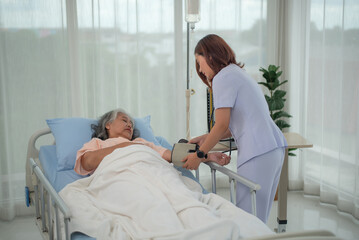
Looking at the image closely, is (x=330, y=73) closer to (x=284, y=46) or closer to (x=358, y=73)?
(x=358, y=73)

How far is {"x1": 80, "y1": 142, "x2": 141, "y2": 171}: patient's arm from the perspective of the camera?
2189 mm

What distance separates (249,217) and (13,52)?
2326 millimetres

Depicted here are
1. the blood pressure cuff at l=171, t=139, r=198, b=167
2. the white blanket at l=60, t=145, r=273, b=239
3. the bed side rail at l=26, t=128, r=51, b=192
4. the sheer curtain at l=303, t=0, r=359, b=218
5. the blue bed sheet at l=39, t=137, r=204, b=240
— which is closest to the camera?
the white blanket at l=60, t=145, r=273, b=239

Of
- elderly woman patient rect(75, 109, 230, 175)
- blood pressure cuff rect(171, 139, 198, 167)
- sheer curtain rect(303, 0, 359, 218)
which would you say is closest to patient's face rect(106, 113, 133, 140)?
elderly woman patient rect(75, 109, 230, 175)

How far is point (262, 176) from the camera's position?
2061 mm

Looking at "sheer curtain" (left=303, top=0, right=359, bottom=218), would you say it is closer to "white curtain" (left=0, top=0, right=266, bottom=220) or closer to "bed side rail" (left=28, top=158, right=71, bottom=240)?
"white curtain" (left=0, top=0, right=266, bottom=220)

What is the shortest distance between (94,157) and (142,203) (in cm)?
62

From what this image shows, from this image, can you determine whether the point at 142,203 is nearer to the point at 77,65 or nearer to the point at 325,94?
the point at 77,65

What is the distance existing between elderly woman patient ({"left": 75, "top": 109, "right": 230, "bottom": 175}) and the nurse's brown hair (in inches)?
20.9

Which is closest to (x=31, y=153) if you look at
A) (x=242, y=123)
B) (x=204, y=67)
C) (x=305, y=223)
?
(x=204, y=67)

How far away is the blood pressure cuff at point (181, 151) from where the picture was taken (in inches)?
83.9

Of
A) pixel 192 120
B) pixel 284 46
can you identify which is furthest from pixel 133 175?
pixel 284 46

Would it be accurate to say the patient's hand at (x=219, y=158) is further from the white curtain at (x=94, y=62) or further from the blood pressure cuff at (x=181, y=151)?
the white curtain at (x=94, y=62)

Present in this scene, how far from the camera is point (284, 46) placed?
388 centimetres
